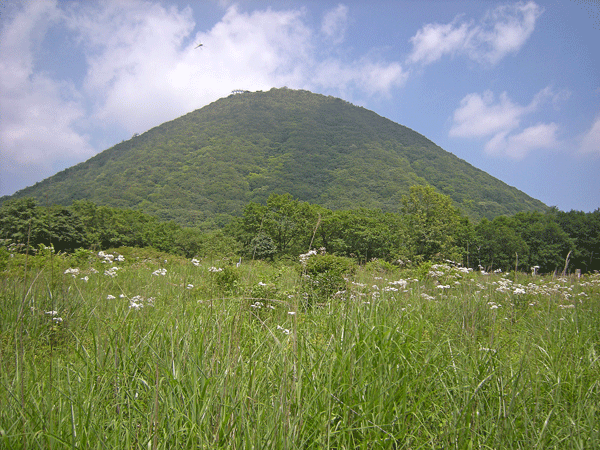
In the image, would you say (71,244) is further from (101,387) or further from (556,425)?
(556,425)

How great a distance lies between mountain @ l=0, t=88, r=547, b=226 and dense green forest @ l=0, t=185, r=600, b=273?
16146 millimetres

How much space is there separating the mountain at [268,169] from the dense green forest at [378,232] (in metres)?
16.1

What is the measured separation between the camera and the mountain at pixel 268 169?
219 feet

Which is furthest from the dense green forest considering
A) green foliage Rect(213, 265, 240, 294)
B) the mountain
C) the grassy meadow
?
the grassy meadow

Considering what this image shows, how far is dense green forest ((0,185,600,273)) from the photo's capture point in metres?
25.6

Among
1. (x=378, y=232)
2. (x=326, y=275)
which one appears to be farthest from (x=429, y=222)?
(x=326, y=275)

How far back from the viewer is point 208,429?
→ 5.53 feet

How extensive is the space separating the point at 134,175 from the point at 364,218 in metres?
66.4

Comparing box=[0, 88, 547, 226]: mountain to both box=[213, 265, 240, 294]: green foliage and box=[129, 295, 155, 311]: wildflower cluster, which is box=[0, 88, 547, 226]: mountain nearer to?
box=[213, 265, 240, 294]: green foliage

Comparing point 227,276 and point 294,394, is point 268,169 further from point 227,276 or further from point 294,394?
point 294,394

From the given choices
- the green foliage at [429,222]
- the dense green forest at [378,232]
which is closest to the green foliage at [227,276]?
the dense green forest at [378,232]

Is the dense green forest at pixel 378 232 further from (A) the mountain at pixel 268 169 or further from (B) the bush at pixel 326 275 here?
(B) the bush at pixel 326 275

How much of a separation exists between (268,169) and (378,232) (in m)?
56.6

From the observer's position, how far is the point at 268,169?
8425cm
